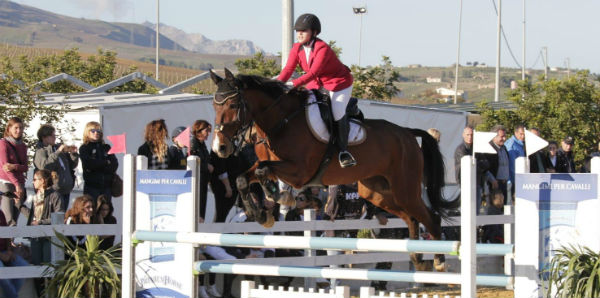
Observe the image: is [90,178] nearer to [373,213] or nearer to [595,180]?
[373,213]

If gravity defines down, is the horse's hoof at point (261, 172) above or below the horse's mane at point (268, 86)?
below

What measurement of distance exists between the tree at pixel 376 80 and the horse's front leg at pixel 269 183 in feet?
55.2

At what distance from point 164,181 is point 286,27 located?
14.2 ft

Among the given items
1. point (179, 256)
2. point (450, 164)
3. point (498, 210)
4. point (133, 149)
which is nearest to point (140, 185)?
point (179, 256)

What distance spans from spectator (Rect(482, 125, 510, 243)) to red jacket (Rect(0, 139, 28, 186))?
5.97 meters

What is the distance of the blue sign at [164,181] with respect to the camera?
6.01 metres

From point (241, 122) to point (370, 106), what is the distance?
7211mm

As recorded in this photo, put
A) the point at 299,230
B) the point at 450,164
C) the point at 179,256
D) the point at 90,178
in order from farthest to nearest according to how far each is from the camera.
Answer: the point at 450,164 → the point at 90,178 → the point at 299,230 → the point at 179,256

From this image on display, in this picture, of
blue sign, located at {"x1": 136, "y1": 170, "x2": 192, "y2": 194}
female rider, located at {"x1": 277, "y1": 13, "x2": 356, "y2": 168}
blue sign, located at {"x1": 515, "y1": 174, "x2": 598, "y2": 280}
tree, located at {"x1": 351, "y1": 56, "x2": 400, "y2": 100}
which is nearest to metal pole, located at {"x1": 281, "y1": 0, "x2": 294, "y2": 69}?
female rider, located at {"x1": 277, "y1": 13, "x2": 356, "y2": 168}

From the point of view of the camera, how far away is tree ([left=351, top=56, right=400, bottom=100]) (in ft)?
76.9

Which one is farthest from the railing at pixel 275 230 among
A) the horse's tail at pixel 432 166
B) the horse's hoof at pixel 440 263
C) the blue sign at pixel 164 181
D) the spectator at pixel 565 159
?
the spectator at pixel 565 159

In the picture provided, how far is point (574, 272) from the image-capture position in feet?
16.6

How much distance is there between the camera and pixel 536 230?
515cm

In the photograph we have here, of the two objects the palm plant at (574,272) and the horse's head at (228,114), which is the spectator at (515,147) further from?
the palm plant at (574,272)
